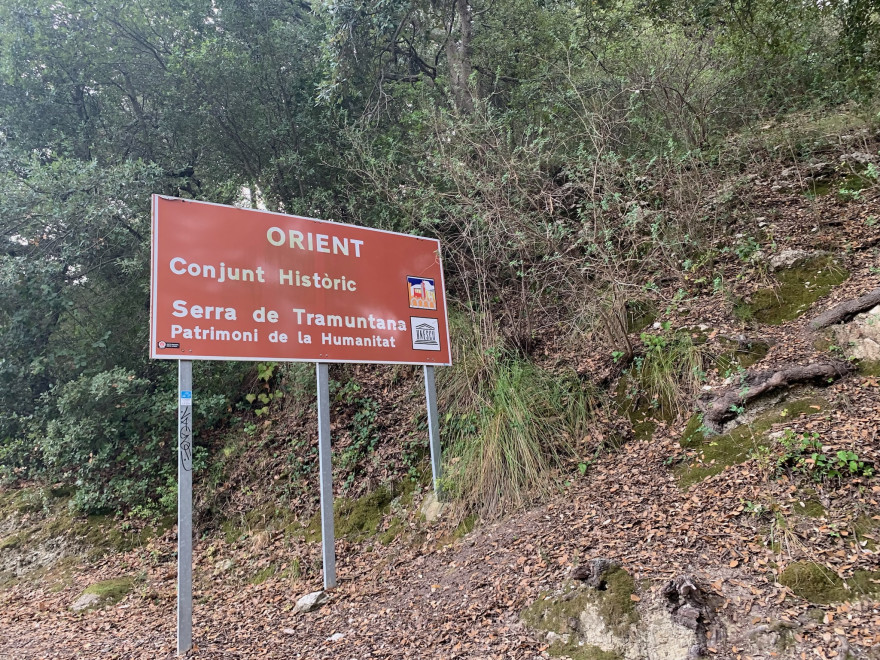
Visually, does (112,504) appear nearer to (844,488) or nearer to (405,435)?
(405,435)

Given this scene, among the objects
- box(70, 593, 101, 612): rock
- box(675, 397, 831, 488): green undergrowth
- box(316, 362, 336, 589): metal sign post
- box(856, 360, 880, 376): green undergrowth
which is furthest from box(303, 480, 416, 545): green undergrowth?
box(856, 360, 880, 376): green undergrowth

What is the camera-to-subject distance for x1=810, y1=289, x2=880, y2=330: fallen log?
4.36 m

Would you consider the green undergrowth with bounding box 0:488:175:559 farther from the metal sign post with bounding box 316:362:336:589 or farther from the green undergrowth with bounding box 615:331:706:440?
the green undergrowth with bounding box 615:331:706:440

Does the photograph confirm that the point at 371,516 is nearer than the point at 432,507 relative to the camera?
No

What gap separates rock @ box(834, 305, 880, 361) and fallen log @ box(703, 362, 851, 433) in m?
0.18

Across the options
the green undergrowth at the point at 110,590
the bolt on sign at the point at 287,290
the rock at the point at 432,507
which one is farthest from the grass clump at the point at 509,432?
the green undergrowth at the point at 110,590

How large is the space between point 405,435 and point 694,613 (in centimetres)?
445

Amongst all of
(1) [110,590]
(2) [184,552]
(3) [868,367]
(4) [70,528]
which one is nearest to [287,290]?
(2) [184,552]

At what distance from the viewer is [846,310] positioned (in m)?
4.48

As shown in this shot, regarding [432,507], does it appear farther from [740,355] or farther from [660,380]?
[740,355]

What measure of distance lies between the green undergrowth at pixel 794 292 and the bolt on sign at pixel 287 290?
130 inches

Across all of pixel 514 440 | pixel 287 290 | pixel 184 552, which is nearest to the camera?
pixel 184 552

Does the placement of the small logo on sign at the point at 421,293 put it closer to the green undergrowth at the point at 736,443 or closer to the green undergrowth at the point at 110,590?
the green undergrowth at the point at 736,443

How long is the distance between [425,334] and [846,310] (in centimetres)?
396
